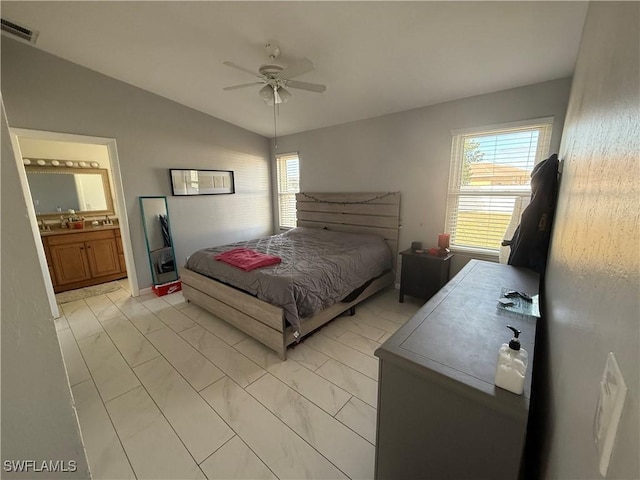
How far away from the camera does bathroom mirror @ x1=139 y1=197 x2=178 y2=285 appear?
3654 mm

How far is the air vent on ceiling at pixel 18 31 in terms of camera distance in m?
2.28

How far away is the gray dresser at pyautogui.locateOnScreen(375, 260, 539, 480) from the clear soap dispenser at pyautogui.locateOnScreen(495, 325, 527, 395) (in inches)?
0.9

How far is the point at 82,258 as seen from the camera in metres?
3.85

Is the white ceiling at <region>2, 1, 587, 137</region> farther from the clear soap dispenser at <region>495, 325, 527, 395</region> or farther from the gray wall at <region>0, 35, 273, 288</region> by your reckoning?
the clear soap dispenser at <region>495, 325, 527, 395</region>

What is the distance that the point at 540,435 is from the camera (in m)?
1.02

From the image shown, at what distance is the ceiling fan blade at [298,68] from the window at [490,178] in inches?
78.2

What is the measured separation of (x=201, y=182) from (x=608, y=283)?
178 inches

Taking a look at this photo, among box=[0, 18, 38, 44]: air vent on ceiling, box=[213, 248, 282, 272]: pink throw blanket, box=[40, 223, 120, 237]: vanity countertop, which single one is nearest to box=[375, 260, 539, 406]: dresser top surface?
box=[213, 248, 282, 272]: pink throw blanket

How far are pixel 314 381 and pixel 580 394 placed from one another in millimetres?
1782

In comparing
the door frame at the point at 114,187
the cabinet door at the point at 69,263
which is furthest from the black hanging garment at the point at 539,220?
the cabinet door at the point at 69,263

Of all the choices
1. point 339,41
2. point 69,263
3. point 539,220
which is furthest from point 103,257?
point 539,220

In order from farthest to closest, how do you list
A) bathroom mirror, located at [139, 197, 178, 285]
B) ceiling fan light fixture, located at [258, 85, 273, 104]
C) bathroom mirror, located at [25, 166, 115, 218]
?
1. bathroom mirror, located at [25, 166, 115, 218]
2. bathroom mirror, located at [139, 197, 178, 285]
3. ceiling fan light fixture, located at [258, 85, 273, 104]

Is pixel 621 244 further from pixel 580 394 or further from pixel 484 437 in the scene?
pixel 484 437

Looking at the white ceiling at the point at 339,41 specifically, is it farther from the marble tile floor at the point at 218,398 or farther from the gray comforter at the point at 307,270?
the marble tile floor at the point at 218,398
